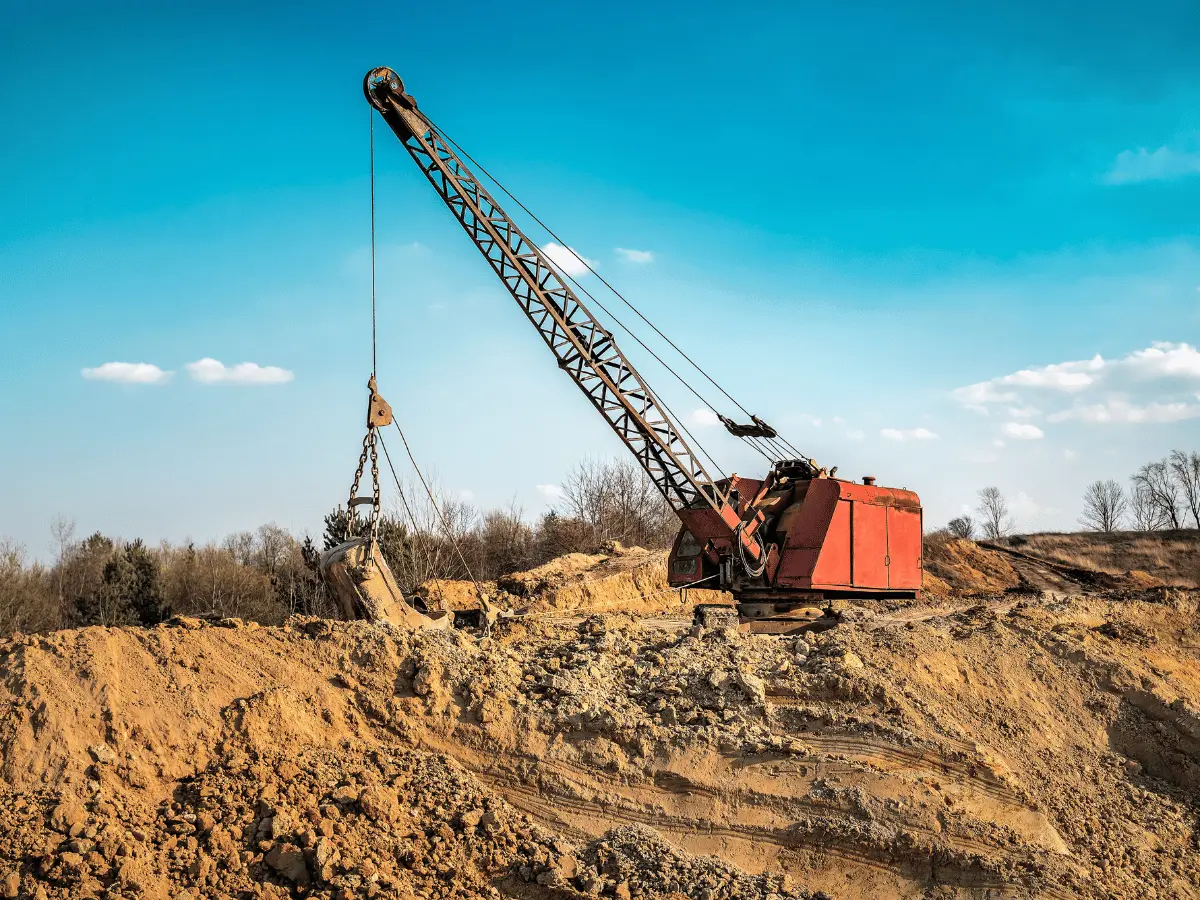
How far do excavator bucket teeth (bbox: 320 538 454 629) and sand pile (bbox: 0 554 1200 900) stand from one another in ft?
4.38

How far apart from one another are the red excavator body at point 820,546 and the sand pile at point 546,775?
435cm

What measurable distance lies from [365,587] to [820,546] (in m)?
6.70

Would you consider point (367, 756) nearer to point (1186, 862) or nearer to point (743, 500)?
point (1186, 862)

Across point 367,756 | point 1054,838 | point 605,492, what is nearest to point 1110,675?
point 1054,838

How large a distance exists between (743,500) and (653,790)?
7.55 metres

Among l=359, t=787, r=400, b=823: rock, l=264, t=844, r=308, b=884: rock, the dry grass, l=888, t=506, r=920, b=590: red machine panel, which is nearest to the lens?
l=264, t=844, r=308, b=884: rock

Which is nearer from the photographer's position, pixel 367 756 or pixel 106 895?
pixel 106 895

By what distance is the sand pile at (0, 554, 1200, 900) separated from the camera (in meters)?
6.18

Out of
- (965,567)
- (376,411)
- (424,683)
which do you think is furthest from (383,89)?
(965,567)

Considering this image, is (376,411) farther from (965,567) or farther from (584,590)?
(965,567)

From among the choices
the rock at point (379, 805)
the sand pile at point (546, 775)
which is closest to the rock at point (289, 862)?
the sand pile at point (546, 775)

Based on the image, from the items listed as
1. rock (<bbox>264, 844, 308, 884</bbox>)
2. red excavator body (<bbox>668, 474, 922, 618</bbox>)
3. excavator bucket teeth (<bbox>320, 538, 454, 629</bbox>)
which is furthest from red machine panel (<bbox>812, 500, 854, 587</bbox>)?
rock (<bbox>264, 844, 308, 884</bbox>)

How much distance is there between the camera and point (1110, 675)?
390 inches

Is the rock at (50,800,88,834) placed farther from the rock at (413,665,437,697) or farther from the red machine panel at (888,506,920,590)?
the red machine panel at (888,506,920,590)
